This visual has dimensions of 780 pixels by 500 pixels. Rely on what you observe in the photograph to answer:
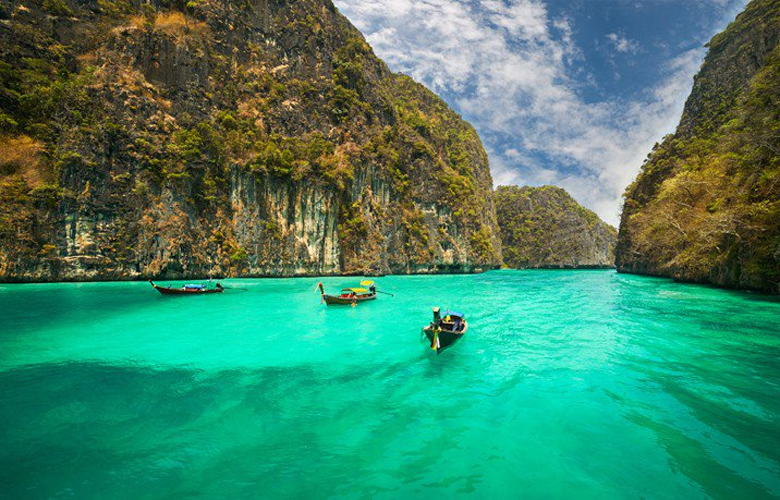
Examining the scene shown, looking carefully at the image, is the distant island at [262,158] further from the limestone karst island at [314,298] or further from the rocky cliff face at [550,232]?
the rocky cliff face at [550,232]

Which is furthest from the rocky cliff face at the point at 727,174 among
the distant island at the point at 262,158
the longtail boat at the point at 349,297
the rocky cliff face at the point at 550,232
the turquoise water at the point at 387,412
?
the rocky cliff face at the point at 550,232

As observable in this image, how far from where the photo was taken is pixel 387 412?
7.45m

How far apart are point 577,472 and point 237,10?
68054 mm

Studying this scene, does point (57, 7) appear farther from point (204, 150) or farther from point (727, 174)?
point (727, 174)

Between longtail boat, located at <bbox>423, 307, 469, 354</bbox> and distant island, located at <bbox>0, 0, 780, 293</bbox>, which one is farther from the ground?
distant island, located at <bbox>0, 0, 780, 293</bbox>

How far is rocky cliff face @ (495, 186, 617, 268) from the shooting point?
108812 millimetres

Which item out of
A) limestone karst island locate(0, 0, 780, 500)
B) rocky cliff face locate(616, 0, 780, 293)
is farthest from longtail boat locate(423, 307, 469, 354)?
rocky cliff face locate(616, 0, 780, 293)

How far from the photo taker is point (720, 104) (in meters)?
39.6

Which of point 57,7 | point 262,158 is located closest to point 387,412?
point 262,158

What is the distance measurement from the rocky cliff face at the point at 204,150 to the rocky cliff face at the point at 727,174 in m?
35.7

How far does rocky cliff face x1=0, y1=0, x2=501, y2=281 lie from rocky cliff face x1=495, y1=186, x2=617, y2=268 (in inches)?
2343

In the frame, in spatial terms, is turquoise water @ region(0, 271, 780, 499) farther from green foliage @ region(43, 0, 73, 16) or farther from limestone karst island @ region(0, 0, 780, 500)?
green foliage @ region(43, 0, 73, 16)

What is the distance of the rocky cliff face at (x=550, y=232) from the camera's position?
109 meters

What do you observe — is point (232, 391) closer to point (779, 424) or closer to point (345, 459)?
point (345, 459)
